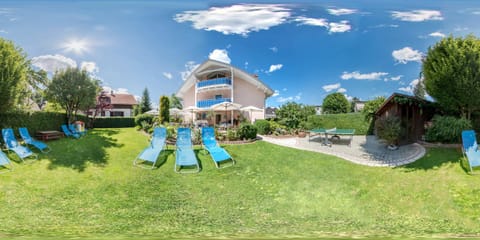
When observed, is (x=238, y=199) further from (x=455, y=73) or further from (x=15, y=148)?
(x=455, y=73)

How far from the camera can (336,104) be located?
3073 cm

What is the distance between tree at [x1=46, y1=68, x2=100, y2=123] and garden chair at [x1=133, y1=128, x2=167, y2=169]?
908 centimetres

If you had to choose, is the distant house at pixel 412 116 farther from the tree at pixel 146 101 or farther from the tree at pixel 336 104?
the tree at pixel 146 101

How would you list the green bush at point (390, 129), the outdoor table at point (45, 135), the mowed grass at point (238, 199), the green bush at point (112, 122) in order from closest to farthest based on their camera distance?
the mowed grass at point (238, 199)
the green bush at point (390, 129)
the outdoor table at point (45, 135)
the green bush at point (112, 122)

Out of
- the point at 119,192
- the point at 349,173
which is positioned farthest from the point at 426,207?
the point at 119,192

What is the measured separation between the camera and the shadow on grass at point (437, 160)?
22.9 ft

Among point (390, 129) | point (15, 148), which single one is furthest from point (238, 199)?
point (390, 129)

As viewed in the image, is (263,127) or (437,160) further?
(263,127)

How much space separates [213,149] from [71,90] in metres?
11.0

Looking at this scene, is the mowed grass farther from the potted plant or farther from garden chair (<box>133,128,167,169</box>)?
the potted plant

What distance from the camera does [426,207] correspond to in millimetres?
4738

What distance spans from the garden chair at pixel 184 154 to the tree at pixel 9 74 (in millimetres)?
6259

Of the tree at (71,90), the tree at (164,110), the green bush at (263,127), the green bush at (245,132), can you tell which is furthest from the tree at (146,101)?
the green bush at (245,132)

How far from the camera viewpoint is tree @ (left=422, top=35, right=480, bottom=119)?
784 centimetres
